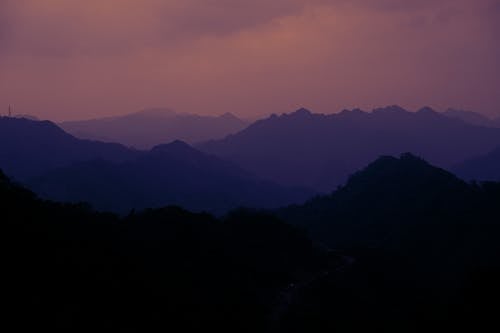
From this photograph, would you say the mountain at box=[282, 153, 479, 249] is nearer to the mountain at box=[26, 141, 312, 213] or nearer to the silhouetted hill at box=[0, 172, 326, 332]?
the silhouetted hill at box=[0, 172, 326, 332]

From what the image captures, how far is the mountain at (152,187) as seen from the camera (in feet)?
461

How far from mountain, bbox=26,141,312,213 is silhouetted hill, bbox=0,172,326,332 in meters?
79.7

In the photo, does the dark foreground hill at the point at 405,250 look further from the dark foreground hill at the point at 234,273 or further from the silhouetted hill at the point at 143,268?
the silhouetted hill at the point at 143,268

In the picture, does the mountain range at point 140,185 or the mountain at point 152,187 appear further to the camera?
the mountain range at point 140,185

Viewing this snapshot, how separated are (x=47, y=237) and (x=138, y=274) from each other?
6.18m

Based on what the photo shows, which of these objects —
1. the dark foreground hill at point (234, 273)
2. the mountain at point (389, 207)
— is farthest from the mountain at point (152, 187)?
the dark foreground hill at point (234, 273)

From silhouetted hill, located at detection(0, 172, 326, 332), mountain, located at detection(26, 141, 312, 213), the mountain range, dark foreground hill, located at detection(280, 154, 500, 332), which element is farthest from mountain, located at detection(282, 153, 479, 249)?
the mountain range

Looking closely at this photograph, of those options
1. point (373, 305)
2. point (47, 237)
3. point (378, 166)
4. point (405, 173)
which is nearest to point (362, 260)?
Result: point (373, 305)

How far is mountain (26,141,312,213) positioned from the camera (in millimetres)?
140500

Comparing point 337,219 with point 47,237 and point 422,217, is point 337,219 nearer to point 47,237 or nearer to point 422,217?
point 422,217

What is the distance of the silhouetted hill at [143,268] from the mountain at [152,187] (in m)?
79.7

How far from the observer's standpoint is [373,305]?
161 feet

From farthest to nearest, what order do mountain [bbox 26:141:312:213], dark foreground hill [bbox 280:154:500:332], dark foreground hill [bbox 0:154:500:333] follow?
mountain [bbox 26:141:312:213], dark foreground hill [bbox 280:154:500:332], dark foreground hill [bbox 0:154:500:333]

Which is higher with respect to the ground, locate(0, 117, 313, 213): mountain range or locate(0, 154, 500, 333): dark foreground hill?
locate(0, 154, 500, 333): dark foreground hill
